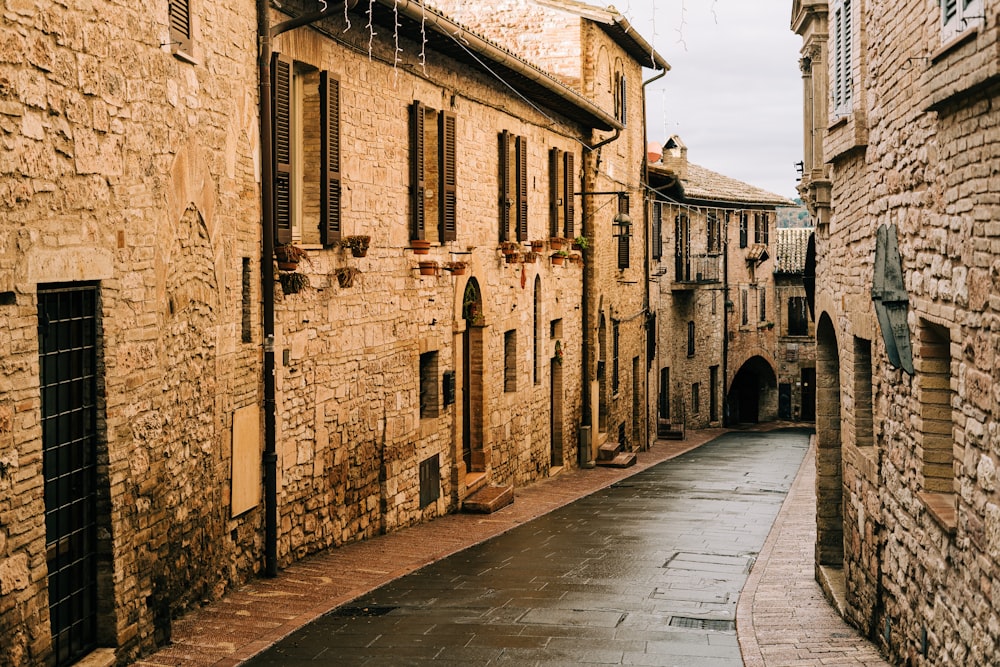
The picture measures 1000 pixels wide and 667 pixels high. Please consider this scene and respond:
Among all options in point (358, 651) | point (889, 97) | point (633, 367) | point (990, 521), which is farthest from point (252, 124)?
point (633, 367)

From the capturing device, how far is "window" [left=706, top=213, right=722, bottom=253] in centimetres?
4284

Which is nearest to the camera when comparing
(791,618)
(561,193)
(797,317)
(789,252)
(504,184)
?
(791,618)

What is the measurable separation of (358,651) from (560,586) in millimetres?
3249

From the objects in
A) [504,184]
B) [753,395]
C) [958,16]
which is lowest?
[753,395]

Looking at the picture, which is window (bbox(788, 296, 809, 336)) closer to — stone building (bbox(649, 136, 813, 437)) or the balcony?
stone building (bbox(649, 136, 813, 437))

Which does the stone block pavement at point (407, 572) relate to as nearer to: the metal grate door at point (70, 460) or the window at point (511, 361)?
the metal grate door at point (70, 460)

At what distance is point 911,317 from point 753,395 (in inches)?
1661

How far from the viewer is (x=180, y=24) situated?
8945mm

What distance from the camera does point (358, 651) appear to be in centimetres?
870

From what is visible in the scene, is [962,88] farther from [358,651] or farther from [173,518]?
[173,518]

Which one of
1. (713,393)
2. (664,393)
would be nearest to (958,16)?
(664,393)

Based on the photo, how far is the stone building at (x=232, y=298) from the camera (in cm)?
696

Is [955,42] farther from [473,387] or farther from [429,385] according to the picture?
[473,387]

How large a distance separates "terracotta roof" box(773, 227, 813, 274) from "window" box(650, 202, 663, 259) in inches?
505
